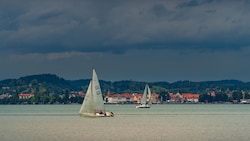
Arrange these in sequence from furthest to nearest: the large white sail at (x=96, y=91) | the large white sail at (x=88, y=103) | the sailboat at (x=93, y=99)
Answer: the large white sail at (x=88, y=103)
the sailboat at (x=93, y=99)
the large white sail at (x=96, y=91)

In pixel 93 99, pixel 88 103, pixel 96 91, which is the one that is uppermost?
pixel 96 91

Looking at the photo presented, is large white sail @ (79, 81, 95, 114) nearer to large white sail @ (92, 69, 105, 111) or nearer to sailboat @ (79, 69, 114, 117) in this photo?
sailboat @ (79, 69, 114, 117)

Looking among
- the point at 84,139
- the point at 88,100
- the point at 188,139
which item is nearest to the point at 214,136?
the point at 188,139

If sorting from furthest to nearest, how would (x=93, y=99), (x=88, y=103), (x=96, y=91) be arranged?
1. (x=88, y=103)
2. (x=96, y=91)
3. (x=93, y=99)

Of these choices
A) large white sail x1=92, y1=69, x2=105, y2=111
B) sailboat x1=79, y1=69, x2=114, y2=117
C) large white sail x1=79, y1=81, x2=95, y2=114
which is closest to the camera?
large white sail x1=92, y1=69, x2=105, y2=111

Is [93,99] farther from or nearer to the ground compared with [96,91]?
nearer to the ground

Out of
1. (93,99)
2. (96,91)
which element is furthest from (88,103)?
(96,91)

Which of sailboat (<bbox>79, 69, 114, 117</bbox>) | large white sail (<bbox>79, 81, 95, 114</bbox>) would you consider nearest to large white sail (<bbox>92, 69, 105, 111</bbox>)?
sailboat (<bbox>79, 69, 114, 117</bbox>)

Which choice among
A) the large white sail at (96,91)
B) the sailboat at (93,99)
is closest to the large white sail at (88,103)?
the sailboat at (93,99)

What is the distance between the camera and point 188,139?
280 feet

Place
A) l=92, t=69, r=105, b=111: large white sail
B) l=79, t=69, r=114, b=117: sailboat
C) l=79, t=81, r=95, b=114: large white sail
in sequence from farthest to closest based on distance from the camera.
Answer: l=79, t=81, r=95, b=114: large white sail
l=79, t=69, r=114, b=117: sailboat
l=92, t=69, r=105, b=111: large white sail

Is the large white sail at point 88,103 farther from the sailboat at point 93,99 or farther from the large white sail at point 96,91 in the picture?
the large white sail at point 96,91

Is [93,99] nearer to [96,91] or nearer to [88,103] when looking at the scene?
[88,103]

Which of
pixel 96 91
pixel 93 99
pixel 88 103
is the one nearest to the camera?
pixel 93 99
